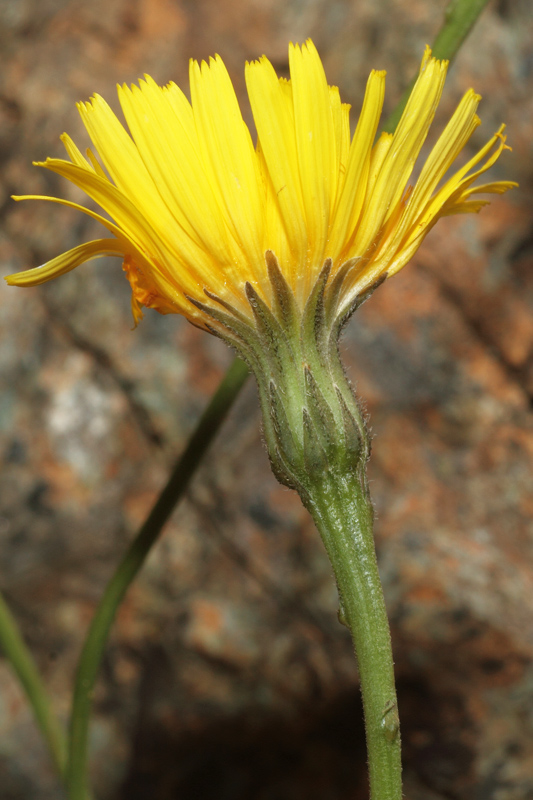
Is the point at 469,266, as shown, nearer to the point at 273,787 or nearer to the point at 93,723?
the point at 273,787

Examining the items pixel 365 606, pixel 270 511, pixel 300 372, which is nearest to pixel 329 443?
pixel 300 372

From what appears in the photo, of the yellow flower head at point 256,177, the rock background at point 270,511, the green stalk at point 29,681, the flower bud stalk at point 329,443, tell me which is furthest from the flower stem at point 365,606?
the rock background at point 270,511

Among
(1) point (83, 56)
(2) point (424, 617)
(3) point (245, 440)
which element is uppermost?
(1) point (83, 56)

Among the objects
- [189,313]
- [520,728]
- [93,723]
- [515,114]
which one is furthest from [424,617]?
[515,114]

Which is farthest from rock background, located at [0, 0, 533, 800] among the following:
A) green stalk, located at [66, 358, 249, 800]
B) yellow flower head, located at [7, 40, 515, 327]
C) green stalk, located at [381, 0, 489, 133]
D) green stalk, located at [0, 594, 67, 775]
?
yellow flower head, located at [7, 40, 515, 327]

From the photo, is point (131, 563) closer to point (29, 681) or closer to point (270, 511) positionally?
point (29, 681)

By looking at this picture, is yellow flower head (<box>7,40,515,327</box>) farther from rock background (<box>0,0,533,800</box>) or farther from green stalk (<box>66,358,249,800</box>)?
rock background (<box>0,0,533,800</box>)

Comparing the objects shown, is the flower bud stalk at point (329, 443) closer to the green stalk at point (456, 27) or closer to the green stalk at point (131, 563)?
the green stalk at point (131, 563)
